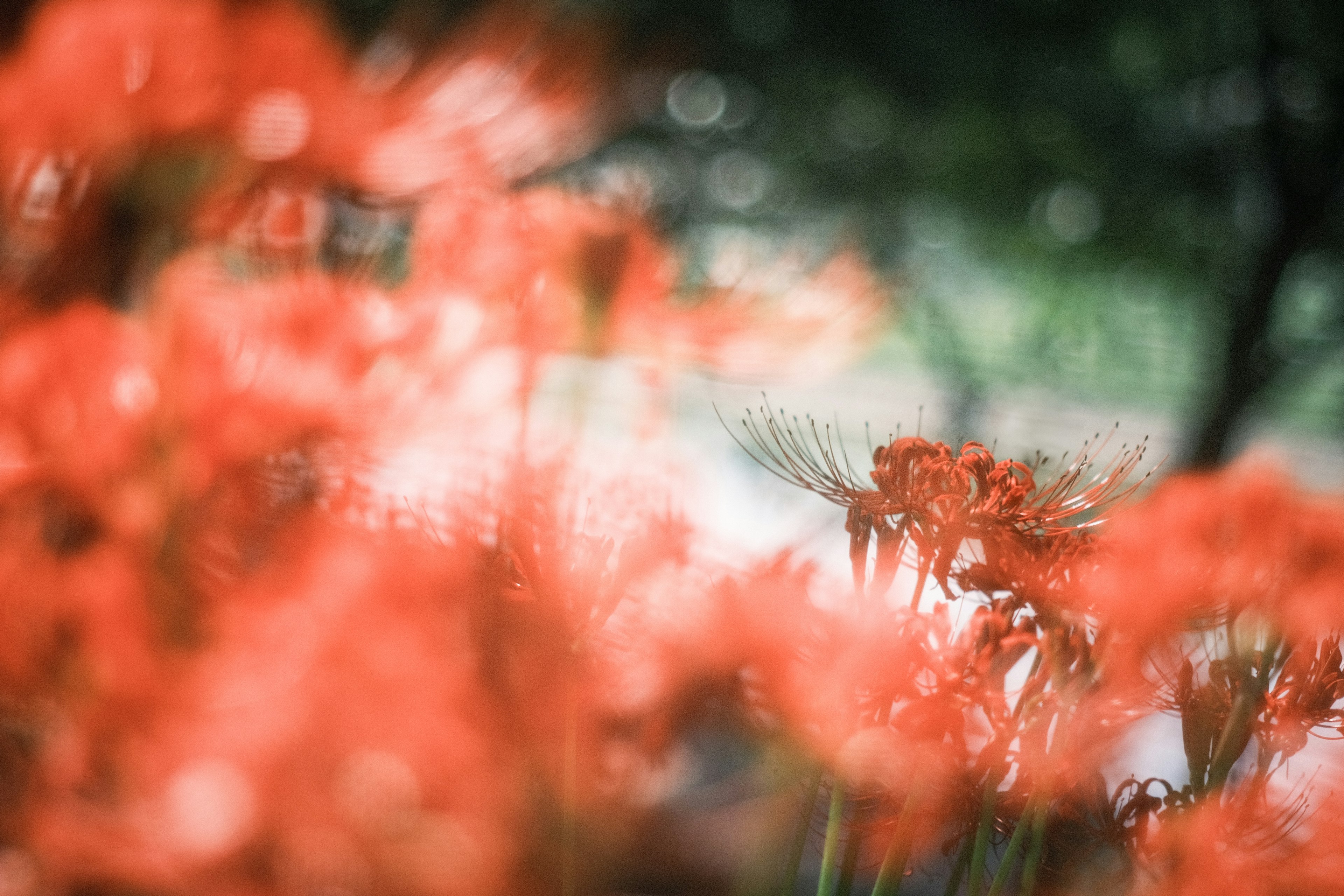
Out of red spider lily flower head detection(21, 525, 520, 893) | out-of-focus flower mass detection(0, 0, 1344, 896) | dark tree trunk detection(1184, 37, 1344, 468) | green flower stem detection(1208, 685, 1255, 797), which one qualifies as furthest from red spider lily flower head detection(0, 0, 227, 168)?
dark tree trunk detection(1184, 37, 1344, 468)

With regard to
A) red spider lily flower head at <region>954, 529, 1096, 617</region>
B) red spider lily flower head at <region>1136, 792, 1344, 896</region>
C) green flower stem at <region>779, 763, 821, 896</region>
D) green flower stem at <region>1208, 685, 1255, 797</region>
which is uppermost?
red spider lily flower head at <region>954, 529, 1096, 617</region>

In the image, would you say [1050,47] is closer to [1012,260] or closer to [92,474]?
[1012,260]

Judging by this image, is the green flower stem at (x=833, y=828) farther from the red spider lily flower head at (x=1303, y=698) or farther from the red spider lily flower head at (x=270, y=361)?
the red spider lily flower head at (x=270, y=361)

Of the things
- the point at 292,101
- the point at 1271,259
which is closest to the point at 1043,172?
the point at 1271,259

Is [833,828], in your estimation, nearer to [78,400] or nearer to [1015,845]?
[1015,845]

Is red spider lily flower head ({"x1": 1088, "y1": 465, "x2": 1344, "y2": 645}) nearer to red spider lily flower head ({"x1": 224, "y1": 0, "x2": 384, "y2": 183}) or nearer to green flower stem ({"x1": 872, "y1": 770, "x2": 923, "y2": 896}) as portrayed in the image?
green flower stem ({"x1": 872, "y1": 770, "x2": 923, "y2": 896})

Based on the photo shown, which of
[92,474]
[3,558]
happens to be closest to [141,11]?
[92,474]

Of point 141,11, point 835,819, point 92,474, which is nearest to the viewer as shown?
point 835,819

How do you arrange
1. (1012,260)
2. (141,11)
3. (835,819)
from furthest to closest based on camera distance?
(1012,260) < (141,11) < (835,819)
